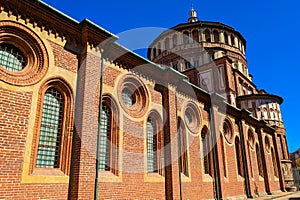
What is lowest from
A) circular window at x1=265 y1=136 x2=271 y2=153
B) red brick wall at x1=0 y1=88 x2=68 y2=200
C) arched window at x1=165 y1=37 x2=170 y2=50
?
red brick wall at x1=0 y1=88 x2=68 y2=200

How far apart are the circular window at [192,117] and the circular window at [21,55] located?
9502 mm

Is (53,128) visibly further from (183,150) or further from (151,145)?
(183,150)

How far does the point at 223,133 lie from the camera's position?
60.7ft

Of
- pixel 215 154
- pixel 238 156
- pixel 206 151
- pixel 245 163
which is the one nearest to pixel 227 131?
pixel 238 156

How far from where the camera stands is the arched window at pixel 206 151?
16297 mm

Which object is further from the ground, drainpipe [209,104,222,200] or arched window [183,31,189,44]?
arched window [183,31,189,44]

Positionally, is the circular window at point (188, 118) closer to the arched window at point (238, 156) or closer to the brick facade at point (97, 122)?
the brick facade at point (97, 122)

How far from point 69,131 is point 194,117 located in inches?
372

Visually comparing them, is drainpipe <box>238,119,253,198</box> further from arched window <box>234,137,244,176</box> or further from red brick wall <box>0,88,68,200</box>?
red brick wall <box>0,88,68,200</box>

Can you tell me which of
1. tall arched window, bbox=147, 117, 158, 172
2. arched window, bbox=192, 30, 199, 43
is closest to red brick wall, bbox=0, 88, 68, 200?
tall arched window, bbox=147, 117, 158, 172

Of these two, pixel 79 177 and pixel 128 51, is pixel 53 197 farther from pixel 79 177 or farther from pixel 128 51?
pixel 128 51

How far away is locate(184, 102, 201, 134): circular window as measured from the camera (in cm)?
1580

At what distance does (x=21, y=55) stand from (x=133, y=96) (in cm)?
555

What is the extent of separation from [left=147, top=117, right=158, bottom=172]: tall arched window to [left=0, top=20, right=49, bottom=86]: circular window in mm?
6133
